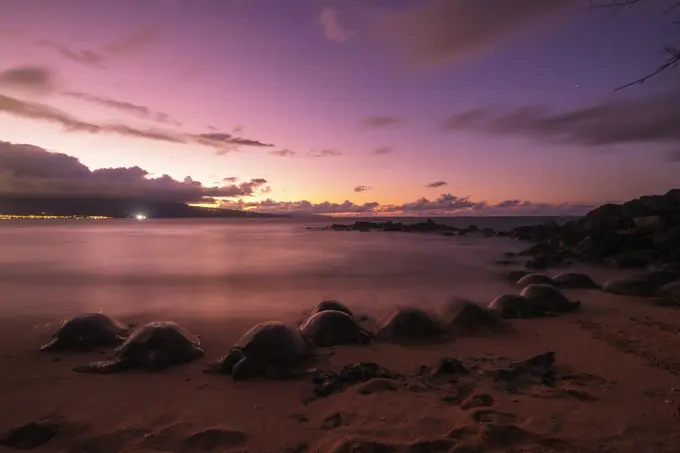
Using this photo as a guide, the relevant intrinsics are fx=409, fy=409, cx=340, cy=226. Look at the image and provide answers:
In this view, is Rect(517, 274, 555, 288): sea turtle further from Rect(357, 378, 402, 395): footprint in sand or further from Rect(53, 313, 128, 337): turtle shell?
Rect(53, 313, 128, 337): turtle shell

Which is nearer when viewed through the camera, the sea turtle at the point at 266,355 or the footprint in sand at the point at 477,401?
the footprint in sand at the point at 477,401

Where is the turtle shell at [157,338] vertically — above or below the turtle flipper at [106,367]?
above

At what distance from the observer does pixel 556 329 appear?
26.4 ft

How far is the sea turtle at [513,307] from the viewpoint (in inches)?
356

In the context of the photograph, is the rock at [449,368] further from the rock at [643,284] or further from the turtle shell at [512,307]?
the rock at [643,284]

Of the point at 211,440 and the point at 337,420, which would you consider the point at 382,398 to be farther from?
the point at 211,440

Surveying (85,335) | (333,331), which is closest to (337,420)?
(333,331)

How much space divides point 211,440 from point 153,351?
2.64 metres

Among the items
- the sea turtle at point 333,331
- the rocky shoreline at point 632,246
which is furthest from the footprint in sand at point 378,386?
the rocky shoreline at point 632,246

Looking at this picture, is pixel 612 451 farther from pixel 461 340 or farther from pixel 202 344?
pixel 202 344

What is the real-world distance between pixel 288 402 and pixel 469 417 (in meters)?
2.03

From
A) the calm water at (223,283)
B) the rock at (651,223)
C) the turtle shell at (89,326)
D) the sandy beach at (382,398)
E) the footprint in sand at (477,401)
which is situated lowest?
the calm water at (223,283)

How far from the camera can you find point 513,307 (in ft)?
30.1

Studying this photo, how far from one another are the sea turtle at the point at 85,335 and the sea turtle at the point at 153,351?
1051mm
